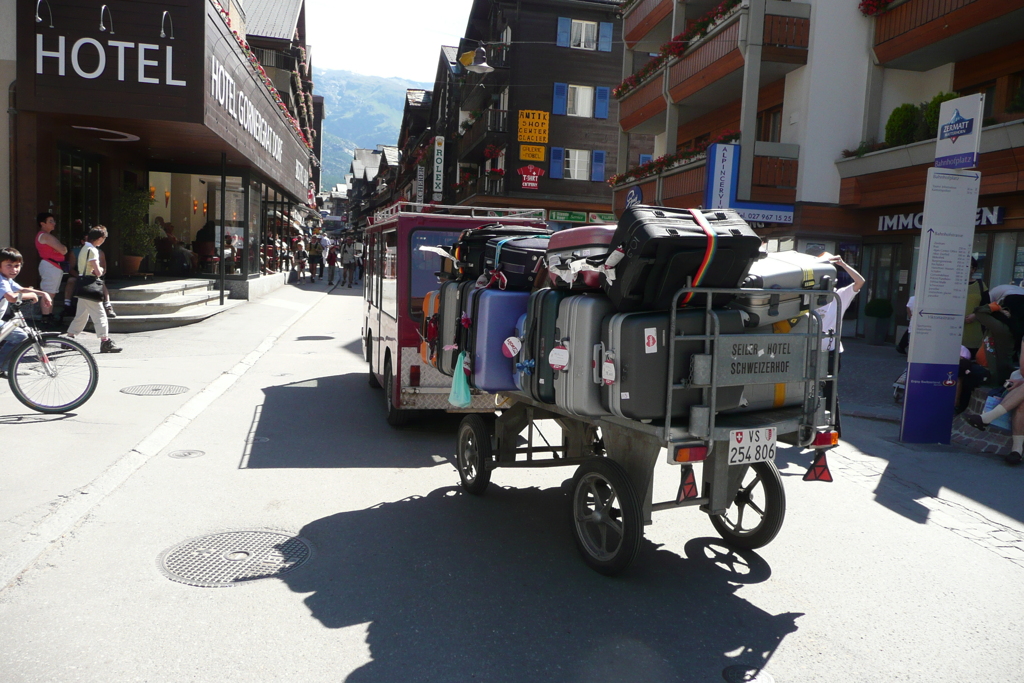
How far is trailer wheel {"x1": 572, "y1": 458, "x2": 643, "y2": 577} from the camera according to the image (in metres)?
4.35

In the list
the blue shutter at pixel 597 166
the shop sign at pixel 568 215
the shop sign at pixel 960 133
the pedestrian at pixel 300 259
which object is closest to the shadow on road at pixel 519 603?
the shop sign at pixel 960 133

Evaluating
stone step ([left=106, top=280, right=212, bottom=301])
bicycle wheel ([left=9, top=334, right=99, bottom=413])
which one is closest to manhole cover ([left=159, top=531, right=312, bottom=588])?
bicycle wheel ([left=9, top=334, right=99, bottom=413])

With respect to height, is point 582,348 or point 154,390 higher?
point 582,348

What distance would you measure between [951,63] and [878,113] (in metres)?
1.74

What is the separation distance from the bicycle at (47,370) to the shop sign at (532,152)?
1330 inches

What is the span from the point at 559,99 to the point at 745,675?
130 feet

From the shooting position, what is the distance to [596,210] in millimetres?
41281

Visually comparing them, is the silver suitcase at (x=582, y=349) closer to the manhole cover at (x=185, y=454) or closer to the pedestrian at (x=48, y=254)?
the manhole cover at (x=185, y=454)

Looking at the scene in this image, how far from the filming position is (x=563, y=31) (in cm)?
4131

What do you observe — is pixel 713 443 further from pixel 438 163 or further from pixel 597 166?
pixel 438 163

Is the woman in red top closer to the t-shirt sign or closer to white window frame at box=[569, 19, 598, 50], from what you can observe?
the t-shirt sign

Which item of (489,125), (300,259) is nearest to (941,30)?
(489,125)

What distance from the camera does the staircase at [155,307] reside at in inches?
607

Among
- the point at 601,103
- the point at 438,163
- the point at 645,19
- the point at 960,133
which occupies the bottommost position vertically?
the point at 960,133
